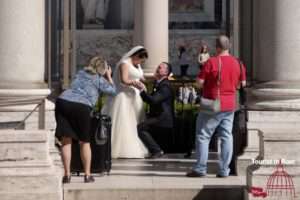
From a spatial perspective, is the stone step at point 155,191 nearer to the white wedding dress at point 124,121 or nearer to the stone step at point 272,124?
the stone step at point 272,124

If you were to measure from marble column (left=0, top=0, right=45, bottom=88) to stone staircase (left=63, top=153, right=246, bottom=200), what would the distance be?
1738mm

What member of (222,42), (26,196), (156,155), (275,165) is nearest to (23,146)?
(26,196)

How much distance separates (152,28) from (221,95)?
14462mm

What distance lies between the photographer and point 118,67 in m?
16.6

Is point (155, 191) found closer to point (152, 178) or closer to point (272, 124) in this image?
point (152, 178)

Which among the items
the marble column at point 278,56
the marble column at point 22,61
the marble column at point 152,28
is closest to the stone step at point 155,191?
the marble column at point 22,61

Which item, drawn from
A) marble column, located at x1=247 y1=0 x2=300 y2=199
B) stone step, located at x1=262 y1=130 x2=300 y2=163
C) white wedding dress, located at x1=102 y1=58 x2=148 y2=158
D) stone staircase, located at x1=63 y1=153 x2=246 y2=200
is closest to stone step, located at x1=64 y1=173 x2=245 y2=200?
stone staircase, located at x1=63 y1=153 x2=246 y2=200

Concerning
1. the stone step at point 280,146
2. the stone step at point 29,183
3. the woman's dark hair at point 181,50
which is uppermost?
the woman's dark hair at point 181,50

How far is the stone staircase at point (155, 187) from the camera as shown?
487 inches

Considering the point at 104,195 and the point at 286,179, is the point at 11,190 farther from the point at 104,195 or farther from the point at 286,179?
the point at 286,179

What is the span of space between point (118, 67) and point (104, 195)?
182 inches

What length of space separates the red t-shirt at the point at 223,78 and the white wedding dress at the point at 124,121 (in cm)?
344

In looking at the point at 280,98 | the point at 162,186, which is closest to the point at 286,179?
the point at 162,186

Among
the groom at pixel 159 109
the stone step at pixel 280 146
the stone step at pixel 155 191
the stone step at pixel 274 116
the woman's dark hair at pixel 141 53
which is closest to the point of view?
the stone step at pixel 280 146
